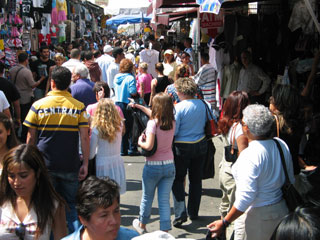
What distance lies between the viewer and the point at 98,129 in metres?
4.82

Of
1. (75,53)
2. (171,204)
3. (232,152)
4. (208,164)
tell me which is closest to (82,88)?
(171,204)

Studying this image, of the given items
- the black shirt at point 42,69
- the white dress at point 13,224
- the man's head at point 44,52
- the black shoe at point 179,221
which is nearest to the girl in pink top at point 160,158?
the black shoe at point 179,221

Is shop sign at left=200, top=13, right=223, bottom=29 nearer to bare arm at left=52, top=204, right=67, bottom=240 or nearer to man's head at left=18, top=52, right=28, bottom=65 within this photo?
man's head at left=18, top=52, right=28, bottom=65

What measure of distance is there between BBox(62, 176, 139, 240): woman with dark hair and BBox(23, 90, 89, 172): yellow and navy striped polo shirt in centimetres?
190

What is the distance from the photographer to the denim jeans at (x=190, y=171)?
5.21 metres

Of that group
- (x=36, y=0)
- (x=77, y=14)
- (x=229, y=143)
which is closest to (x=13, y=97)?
(x=229, y=143)

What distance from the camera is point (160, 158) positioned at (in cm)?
479

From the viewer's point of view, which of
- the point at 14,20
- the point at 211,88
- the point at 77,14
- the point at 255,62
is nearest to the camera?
the point at 255,62

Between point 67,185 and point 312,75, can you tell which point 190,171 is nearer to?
point 67,185

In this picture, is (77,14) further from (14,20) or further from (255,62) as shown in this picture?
(255,62)

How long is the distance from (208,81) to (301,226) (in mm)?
7349

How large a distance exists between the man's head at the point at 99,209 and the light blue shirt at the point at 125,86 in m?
5.81

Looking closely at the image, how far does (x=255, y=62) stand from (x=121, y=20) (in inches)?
517

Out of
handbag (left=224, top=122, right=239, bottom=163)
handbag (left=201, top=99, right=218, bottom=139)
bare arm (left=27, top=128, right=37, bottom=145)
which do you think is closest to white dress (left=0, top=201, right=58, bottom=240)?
bare arm (left=27, top=128, right=37, bottom=145)
